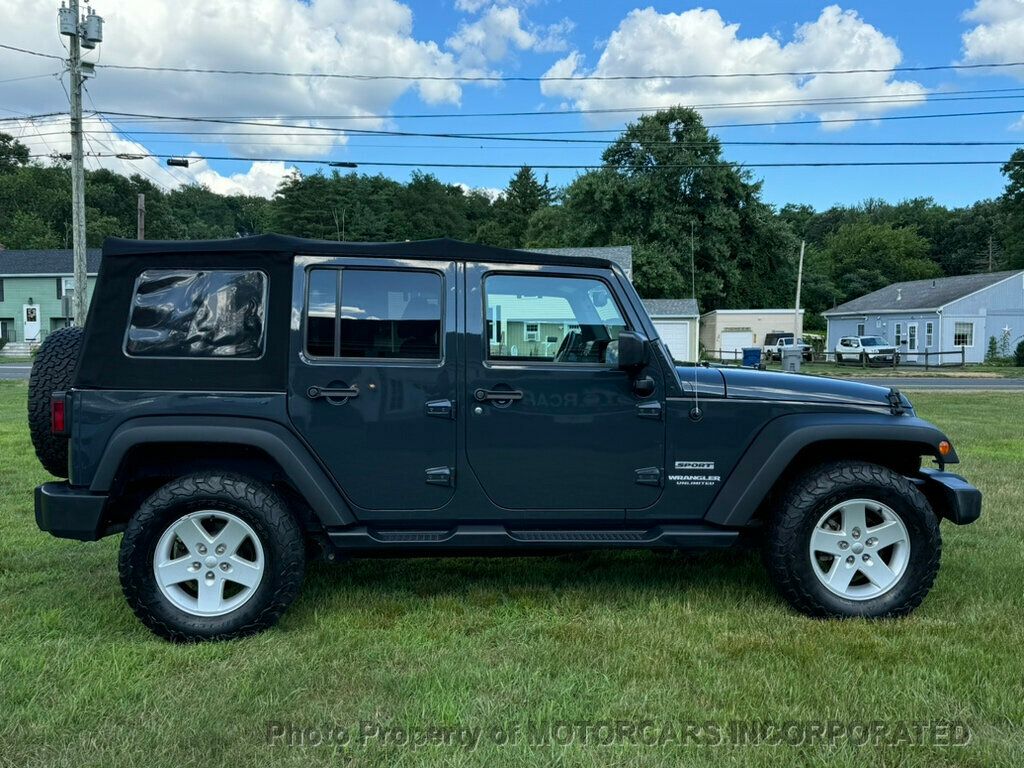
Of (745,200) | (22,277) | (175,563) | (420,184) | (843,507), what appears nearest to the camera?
(175,563)

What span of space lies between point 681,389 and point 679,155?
A: 47208 mm

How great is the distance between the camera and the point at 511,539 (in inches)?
150

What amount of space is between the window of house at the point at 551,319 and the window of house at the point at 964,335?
4488cm

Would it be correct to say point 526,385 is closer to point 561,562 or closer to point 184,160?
point 561,562

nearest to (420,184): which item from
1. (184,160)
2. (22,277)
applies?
(22,277)

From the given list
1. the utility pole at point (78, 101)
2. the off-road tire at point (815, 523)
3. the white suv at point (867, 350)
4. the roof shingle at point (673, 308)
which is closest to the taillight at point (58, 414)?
the off-road tire at point (815, 523)

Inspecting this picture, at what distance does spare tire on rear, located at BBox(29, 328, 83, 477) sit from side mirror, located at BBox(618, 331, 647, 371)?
105 inches

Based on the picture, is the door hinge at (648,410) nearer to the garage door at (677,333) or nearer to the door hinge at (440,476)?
the door hinge at (440,476)

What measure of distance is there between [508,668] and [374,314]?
5.83ft

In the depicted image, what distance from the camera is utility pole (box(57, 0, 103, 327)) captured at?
19031 mm

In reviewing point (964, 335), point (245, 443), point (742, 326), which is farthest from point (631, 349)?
point (742, 326)

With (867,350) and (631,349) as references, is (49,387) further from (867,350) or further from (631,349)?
(867,350)

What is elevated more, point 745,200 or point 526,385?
point 745,200

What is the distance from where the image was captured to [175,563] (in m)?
3.66
